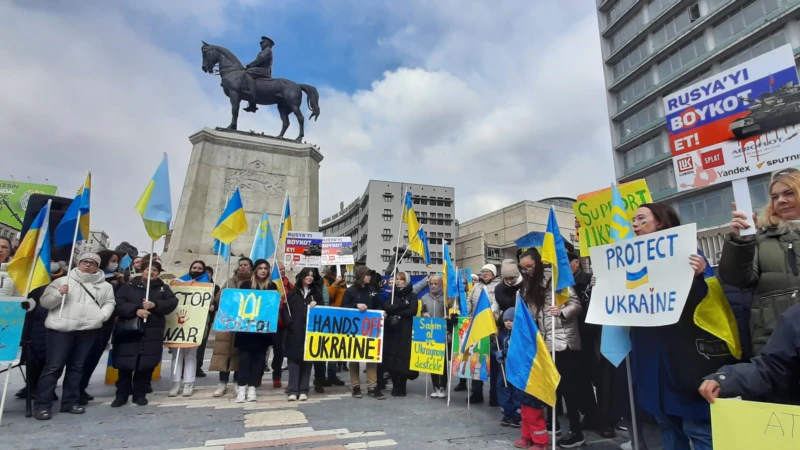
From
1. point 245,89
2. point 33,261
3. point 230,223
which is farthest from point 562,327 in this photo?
point 245,89

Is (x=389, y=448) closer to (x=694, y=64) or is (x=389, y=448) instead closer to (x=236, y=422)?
(x=236, y=422)

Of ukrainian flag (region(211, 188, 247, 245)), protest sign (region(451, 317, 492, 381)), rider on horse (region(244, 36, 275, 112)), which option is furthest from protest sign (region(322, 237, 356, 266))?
rider on horse (region(244, 36, 275, 112))

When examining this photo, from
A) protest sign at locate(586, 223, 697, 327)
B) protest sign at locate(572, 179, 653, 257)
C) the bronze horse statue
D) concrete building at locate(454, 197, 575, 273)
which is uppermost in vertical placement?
concrete building at locate(454, 197, 575, 273)

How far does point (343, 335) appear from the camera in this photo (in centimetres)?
630

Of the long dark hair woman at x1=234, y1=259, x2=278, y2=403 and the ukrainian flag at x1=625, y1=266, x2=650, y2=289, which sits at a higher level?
the ukrainian flag at x1=625, y1=266, x2=650, y2=289

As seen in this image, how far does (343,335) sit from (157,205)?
3.46m

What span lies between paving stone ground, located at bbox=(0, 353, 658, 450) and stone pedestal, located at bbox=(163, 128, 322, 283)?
7.90 meters

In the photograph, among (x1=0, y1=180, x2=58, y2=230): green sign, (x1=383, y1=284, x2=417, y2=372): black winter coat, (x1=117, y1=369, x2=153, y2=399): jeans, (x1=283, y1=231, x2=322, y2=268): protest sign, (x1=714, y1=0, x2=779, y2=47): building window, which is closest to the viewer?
(x1=117, y1=369, x2=153, y2=399): jeans

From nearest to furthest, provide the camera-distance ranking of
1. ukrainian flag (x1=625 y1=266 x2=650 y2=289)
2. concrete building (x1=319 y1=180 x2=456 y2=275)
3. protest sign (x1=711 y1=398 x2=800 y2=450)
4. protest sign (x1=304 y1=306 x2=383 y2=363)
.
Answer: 1. protest sign (x1=711 y1=398 x2=800 y2=450)
2. ukrainian flag (x1=625 y1=266 x2=650 y2=289)
3. protest sign (x1=304 y1=306 x2=383 y2=363)
4. concrete building (x1=319 y1=180 x2=456 y2=275)

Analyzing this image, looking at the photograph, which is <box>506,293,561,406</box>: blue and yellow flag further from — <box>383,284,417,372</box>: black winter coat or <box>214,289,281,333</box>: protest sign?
<box>214,289,281,333</box>: protest sign

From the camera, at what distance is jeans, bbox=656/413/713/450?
2.69 m

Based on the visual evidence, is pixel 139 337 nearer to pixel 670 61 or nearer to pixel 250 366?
pixel 250 366

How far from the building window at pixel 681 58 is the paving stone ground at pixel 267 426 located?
37.0 meters

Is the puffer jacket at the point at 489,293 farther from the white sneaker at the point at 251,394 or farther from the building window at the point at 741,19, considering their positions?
the building window at the point at 741,19
